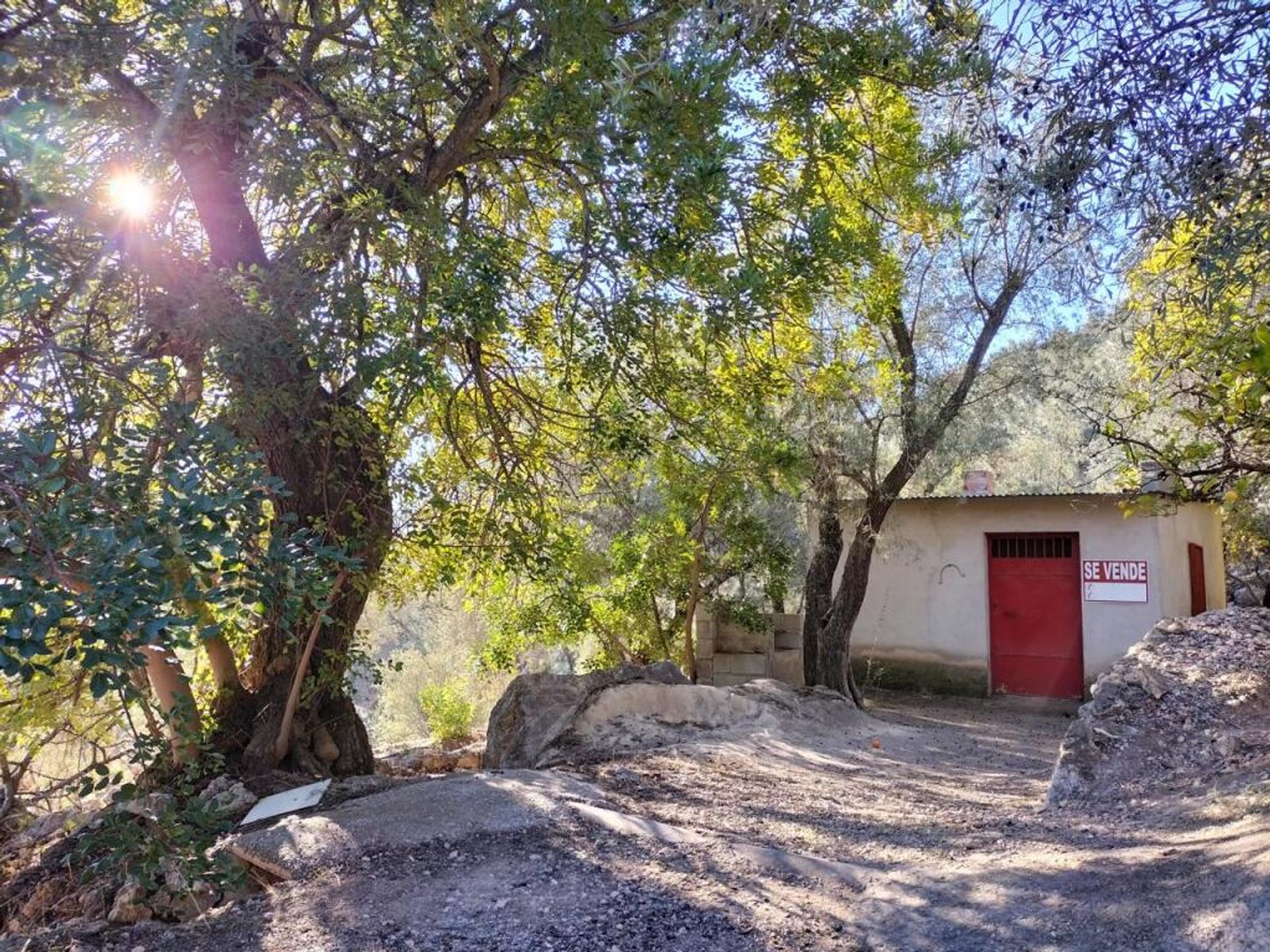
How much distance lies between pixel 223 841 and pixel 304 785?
1.41m

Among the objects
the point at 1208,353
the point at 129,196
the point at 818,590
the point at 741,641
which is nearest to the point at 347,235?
the point at 129,196

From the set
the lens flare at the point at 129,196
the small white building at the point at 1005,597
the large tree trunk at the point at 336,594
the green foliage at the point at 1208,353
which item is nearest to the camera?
the green foliage at the point at 1208,353

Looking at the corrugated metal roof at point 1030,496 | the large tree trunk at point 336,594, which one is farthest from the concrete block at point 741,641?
the large tree trunk at point 336,594

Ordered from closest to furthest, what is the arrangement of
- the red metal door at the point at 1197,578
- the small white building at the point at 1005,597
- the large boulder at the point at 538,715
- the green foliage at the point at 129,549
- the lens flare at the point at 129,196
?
1. the green foliage at the point at 129,549
2. the lens flare at the point at 129,196
3. the large boulder at the point at 538,715
4. the small white building at the point at 1005,597
5. the red metal door at the point at 1197,578

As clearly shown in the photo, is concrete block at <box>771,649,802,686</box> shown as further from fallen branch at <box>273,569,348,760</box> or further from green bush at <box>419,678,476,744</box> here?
fallen branch at <box>273,569,348,760</box>

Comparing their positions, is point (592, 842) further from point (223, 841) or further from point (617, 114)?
point (617, 114)

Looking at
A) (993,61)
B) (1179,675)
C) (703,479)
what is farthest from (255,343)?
(1179,675)

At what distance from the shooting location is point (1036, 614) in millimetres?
15258

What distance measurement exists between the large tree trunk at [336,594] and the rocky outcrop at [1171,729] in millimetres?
4581

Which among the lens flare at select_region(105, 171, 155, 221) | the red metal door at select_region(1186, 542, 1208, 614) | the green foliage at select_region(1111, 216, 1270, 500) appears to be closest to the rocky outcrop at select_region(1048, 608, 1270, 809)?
the green foliage at select_region(1111, 216, 1270, 500)

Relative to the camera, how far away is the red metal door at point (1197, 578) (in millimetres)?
15852

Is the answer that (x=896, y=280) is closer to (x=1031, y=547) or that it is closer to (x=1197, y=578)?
(x=1031, y=547)

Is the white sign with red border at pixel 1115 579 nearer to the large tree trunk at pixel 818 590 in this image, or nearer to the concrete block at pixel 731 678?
the large tree trunk at pixel 818 590

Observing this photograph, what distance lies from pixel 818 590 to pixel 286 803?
9346 mm
